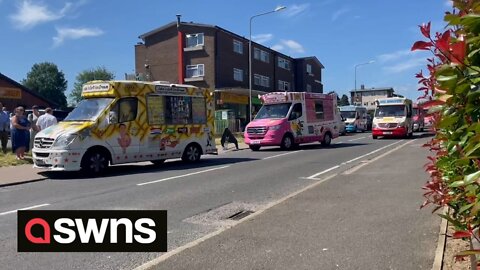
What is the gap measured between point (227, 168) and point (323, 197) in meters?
6.28

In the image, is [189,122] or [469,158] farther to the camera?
[189,122]

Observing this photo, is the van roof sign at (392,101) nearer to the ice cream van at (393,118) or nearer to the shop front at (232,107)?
the ice cream van at (393,118)

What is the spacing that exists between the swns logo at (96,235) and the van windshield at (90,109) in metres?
7.75

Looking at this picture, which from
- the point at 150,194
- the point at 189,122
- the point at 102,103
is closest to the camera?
the point at 150,194

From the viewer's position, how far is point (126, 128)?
558 inches

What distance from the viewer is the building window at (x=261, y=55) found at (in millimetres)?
53203

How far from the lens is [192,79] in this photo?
4578cm

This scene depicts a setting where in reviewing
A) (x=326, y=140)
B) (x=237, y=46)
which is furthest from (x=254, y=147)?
(x=237, y=46)

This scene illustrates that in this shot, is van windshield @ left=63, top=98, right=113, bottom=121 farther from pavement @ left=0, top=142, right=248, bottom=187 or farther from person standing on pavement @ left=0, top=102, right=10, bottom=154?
person standing on pavement @ left=0, top=102, right=10, bottom=154

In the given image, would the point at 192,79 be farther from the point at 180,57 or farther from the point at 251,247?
the point at 251,247

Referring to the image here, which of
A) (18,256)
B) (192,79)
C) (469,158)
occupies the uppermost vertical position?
(192,79)

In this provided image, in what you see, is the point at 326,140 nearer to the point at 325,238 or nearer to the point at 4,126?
the point at 4,126

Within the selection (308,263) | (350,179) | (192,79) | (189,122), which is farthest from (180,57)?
(308,263)

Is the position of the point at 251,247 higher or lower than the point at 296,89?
lower
